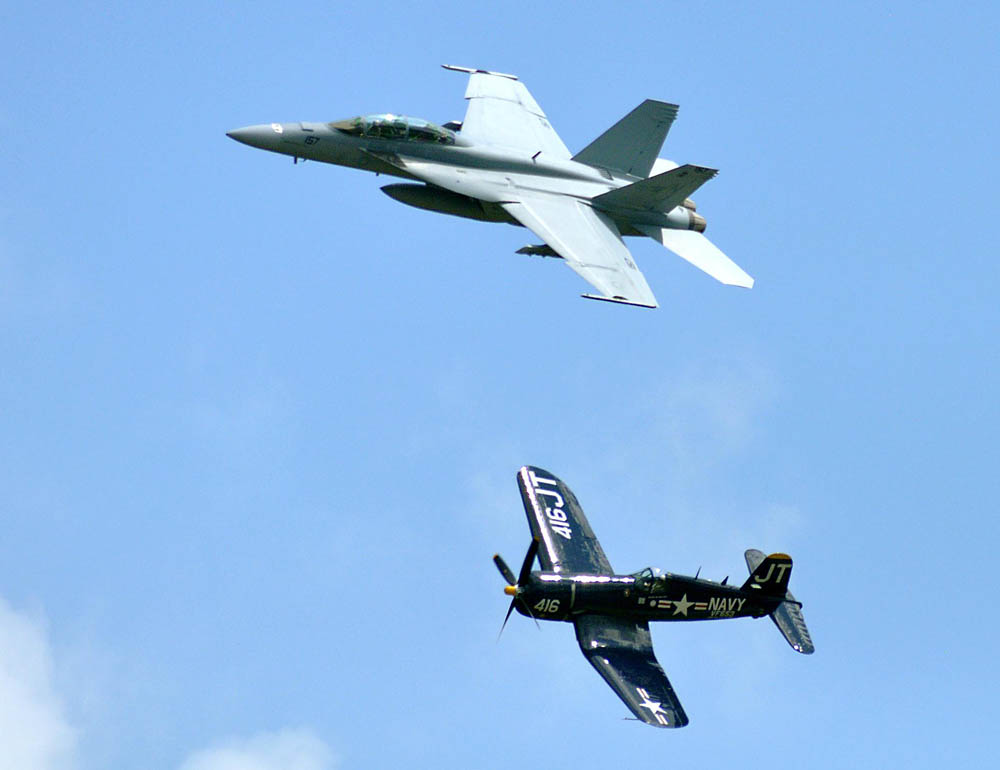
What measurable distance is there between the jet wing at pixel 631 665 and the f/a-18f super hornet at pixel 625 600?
22 mm

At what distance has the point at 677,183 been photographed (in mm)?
49906

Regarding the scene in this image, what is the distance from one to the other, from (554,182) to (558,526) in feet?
36.5

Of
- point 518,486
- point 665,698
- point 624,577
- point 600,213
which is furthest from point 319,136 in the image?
point 665,698

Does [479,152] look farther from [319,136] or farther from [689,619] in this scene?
[689,619]

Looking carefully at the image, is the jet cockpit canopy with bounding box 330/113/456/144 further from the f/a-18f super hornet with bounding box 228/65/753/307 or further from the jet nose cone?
the jet nose cone

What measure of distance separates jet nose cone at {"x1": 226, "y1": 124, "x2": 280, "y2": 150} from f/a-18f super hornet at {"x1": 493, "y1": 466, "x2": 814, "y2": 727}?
12.1 metres

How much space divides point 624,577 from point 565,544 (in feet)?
7.69

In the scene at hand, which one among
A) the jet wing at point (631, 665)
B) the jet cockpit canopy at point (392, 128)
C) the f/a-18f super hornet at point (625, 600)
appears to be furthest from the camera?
the jet cockpit canopy at point (392, 128)

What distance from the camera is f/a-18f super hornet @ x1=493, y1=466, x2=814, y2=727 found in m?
39.9

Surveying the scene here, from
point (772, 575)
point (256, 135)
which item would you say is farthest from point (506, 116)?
point (772, 575)

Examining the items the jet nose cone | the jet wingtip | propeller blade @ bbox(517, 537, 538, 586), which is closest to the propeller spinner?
propeller blade @ bbox(517, 537, 538, 586)

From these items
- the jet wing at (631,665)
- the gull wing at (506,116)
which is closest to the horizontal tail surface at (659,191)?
the gull wing at (506,116)

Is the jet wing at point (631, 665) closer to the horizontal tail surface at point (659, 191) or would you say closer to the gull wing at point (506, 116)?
the horizontal tail surface at point (659, 191)

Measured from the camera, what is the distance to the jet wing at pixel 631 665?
38.8 m
